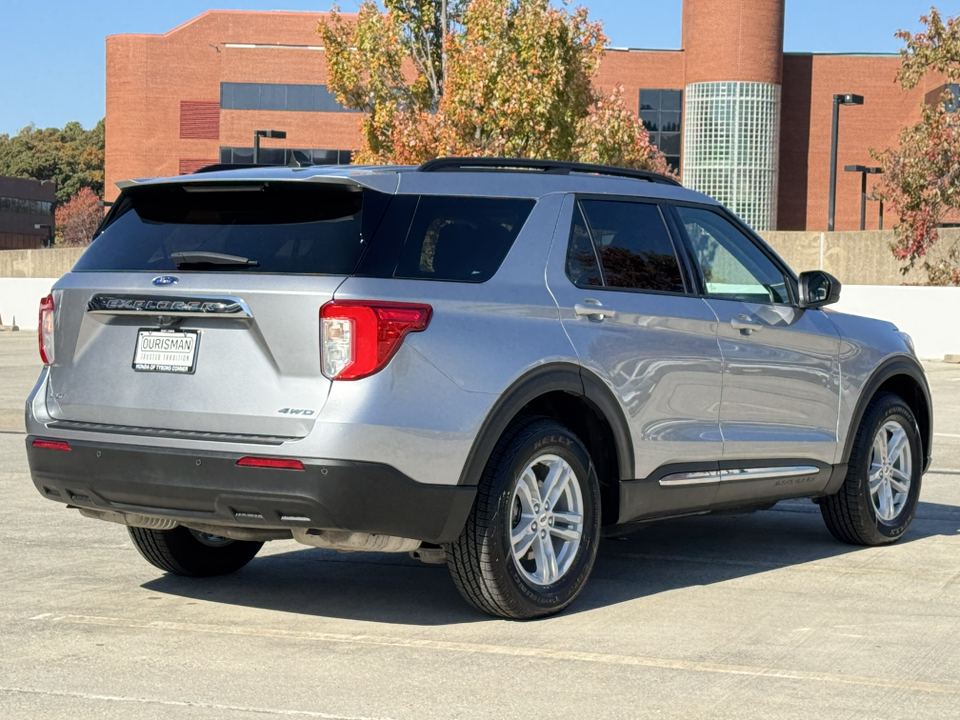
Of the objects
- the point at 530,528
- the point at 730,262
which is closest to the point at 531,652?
the point at 530,528

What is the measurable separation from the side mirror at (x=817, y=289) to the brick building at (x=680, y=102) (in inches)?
2215

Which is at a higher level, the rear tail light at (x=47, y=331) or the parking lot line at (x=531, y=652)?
the rear tail light at (x=47, y=331)

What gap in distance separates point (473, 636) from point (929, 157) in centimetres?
3172

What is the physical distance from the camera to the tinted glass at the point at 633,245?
671 centimetres

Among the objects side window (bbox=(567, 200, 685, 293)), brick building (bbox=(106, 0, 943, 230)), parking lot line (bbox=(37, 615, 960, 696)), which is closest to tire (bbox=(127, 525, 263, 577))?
parking lot line (bbox=(37, 615, 960, 696))

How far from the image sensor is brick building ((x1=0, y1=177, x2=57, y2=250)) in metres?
120

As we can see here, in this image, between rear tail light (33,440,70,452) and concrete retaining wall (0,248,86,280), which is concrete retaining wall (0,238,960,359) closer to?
concrete retaining wall (0,248,86,280)

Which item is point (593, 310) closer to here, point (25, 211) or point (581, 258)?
point (581, 258)

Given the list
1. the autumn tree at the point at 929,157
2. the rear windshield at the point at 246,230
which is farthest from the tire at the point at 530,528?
the autumn tree at the point at 929,157

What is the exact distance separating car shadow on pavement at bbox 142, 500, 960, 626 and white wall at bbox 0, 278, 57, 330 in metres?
31.3

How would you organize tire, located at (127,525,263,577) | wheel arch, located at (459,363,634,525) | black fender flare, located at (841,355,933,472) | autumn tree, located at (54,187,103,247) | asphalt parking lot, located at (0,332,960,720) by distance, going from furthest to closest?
autumn tree, located at (54,187,103,247)
black fender flare, located at (841,355,933,472)
tire, located at (127,525,263,577)
wheel arch, located at (459,363,634,525)
asphalt parking lot, located at (0,332,960,720)

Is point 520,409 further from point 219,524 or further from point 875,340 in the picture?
point 875,340

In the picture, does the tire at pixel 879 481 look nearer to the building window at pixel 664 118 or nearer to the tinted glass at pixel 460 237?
the tinted glass at pixel 460 237

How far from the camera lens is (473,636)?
5.97 metres
